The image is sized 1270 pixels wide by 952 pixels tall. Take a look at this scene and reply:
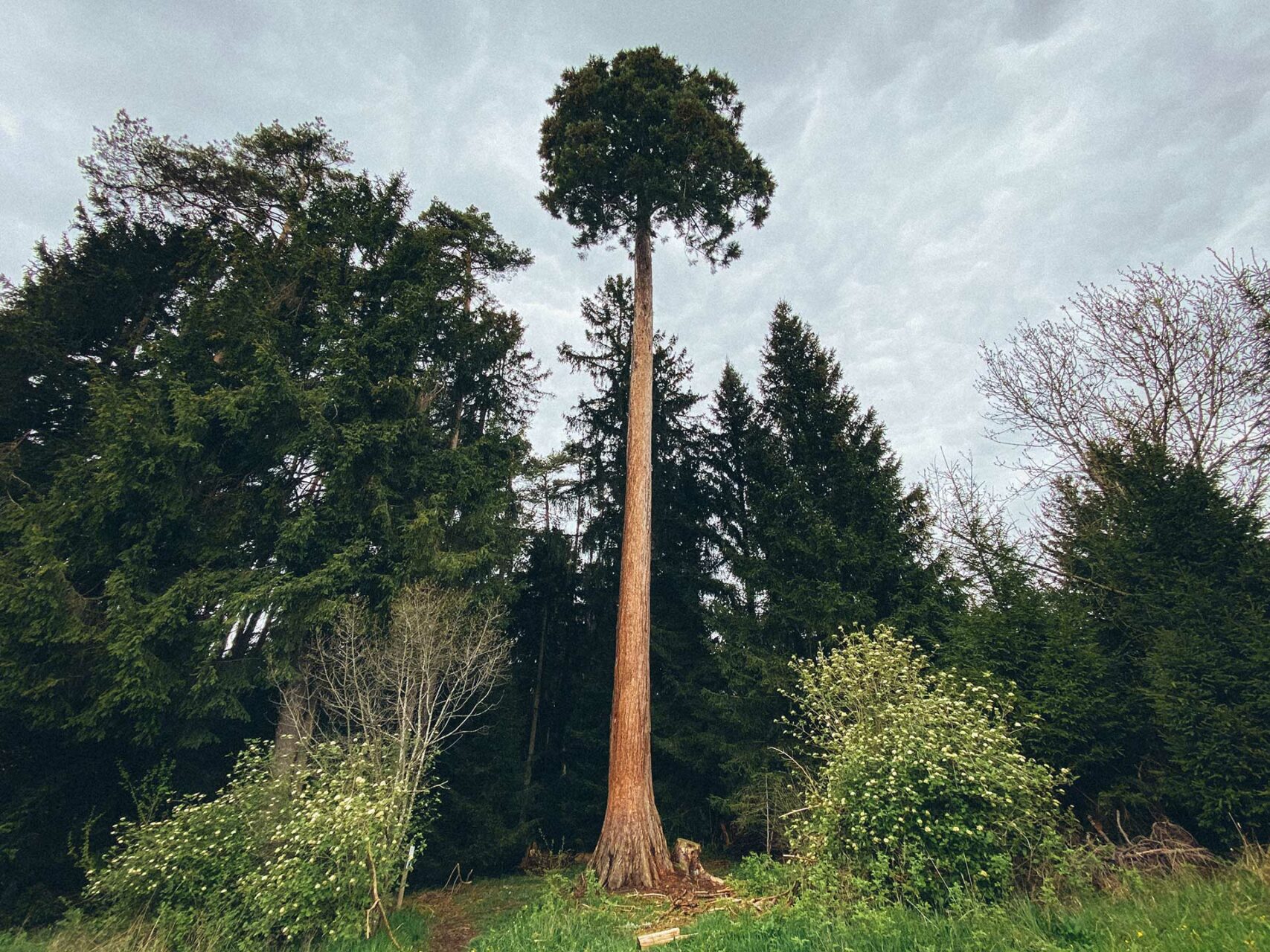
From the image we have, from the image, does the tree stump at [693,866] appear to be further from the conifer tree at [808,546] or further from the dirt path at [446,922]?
the dirt path at [446,922]

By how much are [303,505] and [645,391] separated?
6.77m

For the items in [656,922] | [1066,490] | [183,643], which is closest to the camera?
[656,922]

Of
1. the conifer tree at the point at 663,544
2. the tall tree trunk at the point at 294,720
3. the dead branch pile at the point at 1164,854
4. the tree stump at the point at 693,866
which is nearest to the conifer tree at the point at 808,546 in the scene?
the conifer tree at the point at 663,544

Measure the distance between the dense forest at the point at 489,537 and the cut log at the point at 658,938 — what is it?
70.1 inches

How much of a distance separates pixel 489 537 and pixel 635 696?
4.48 meters

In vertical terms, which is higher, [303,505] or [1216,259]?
[1216,259]

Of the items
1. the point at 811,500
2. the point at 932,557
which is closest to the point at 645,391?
the point at 811,500

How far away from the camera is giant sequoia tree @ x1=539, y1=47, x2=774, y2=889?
10.4 m

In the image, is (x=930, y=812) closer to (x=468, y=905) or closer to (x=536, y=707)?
(x=468, y=905)

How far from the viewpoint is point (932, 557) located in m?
10.7

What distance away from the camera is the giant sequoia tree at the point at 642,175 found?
10.4m

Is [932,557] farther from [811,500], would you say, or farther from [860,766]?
[860,766]

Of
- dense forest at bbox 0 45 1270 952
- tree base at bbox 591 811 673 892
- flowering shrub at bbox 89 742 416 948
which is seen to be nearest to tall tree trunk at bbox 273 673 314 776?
dense forest at bbox 0 45 1270 952

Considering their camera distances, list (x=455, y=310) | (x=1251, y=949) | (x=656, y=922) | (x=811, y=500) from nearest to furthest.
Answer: (x=1251, y=949), (x=656, y=922), (x=811, y=500), (x=455, y=310)
